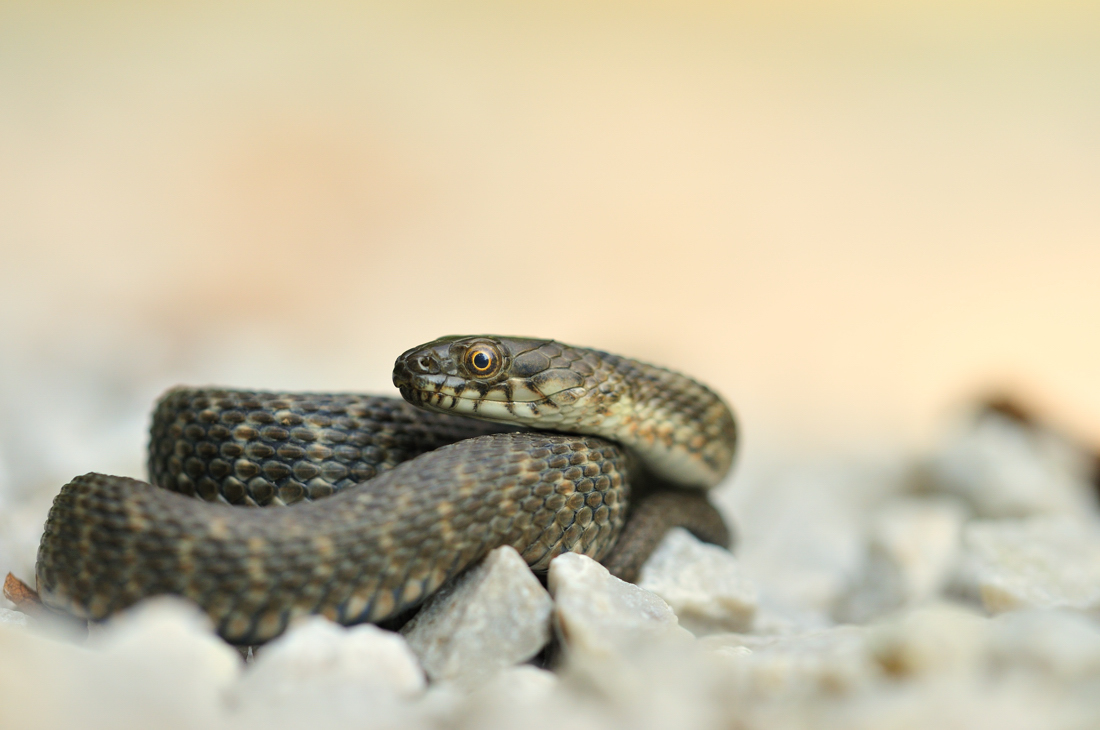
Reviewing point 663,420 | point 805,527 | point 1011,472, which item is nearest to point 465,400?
point 663,420

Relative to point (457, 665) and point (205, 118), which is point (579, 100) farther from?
point (457, 665)

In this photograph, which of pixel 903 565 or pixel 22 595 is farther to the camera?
pixel 903 565

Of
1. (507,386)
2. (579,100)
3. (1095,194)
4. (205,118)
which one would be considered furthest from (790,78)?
(507,386)

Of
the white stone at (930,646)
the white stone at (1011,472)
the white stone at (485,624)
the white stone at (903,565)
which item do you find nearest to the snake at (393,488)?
the white stone at (485,624)

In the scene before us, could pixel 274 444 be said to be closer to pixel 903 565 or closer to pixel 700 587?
pixel 700 587

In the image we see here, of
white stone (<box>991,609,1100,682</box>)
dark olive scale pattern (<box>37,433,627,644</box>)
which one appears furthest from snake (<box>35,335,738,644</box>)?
white stone (<box>991,609,1100,682</box>)

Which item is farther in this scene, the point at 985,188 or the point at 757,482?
the point at 985,188

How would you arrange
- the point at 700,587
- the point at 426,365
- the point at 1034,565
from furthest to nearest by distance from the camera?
1. the point at 1034,565
2. the point at 700,587
3. the point at 426,365
